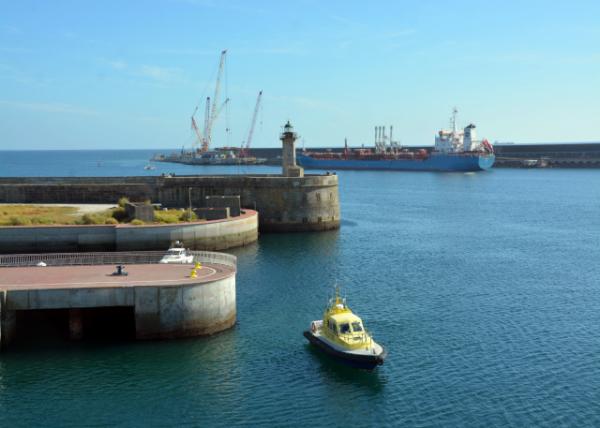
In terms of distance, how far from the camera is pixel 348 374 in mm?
31938

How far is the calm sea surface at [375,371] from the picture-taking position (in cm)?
2797

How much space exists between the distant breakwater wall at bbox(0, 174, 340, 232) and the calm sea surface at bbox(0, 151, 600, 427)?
1565 centimetres

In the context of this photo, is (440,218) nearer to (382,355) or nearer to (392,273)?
(392,273)

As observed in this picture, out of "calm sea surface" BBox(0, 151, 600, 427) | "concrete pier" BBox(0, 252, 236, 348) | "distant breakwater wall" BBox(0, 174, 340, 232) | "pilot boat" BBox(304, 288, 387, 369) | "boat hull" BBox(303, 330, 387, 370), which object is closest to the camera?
"calm sea surface" BBox(0, 151, 600, 427)

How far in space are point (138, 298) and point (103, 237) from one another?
2534cm

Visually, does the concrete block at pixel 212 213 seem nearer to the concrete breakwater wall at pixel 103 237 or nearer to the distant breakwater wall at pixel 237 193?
the concrete breakwater wall at pixel 103 237

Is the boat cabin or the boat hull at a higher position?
the boat cabin

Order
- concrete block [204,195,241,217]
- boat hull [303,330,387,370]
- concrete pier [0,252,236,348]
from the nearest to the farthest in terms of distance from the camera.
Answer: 1. boat hull [303,330,387,370]
2. concrete pier [0,252,236,348]
3. concrete block [204,195,241,217]

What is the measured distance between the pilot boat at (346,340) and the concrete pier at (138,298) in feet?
17.9

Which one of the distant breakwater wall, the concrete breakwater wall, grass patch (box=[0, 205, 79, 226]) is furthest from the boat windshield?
the distant breakwater wall

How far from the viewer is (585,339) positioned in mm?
37750

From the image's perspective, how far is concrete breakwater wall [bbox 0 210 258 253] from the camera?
5638 centimetres

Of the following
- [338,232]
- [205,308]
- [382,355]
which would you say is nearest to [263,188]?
[338,232]

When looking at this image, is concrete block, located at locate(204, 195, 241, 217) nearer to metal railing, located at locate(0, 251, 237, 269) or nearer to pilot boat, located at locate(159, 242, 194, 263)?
pilot boat, located at locate(159, 242, 194, 263)
